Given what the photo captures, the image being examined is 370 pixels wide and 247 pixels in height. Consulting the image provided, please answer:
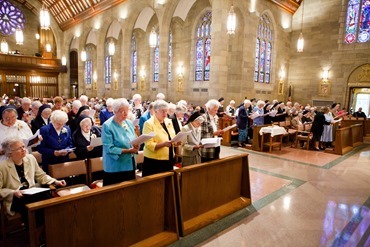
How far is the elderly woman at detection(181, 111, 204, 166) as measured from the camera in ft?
11.9

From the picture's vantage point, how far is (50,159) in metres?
3.43

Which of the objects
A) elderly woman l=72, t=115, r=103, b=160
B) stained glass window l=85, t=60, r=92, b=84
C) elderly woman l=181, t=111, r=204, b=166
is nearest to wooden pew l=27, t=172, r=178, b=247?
elderly woman l=181, t=111, r=204, b=166

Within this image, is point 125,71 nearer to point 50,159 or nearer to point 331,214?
point 50,159

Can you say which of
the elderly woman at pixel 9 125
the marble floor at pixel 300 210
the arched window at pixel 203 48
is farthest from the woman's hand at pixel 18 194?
the arched window at pixel 203 48

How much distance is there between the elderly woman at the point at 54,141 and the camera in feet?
11.0

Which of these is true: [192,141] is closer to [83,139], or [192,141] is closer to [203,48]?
[83,139]

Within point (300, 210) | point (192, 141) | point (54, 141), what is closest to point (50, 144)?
point (54, 141)

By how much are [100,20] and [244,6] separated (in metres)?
11.1

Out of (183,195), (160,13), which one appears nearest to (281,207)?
(183,195)

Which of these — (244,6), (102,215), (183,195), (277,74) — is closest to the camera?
(102,215)

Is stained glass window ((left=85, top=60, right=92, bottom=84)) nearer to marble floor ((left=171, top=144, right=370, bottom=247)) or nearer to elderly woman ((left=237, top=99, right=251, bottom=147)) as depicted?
elderly woman ((left=237, top=99, right=251, bottom=147))

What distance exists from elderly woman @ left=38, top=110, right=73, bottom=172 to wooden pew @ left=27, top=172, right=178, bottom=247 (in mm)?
1329

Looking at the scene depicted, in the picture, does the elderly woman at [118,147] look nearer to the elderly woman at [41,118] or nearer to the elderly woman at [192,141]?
the elderly woman at [192,141]

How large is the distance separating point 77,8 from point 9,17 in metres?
7.50
